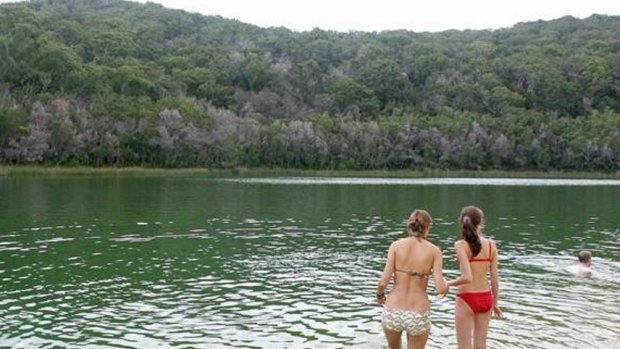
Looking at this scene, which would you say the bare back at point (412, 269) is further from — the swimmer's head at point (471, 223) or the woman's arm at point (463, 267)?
the swimmer's head at point (471, 223)

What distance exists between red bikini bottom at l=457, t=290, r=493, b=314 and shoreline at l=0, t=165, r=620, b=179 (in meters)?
97.0

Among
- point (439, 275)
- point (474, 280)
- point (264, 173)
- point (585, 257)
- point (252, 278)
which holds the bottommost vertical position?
point (264, 173)

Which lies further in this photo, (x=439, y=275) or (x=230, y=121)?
(x=230, y=121)

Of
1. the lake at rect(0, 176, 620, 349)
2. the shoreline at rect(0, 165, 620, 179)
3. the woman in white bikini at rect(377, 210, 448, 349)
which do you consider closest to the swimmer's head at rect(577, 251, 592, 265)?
the lake at rect(0, 176, 620, 349)

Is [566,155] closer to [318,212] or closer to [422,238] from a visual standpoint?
[318,212]

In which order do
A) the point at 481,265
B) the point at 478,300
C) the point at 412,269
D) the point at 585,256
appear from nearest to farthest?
the point at 412,269 < the point at 481,265 < the point at 478,300 < the point at 585,256

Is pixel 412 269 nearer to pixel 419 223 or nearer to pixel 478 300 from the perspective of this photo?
pixel 419 223

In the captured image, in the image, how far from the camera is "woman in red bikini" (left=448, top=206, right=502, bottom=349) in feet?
36.3

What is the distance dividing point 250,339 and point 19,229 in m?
24.0

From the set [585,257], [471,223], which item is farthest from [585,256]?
[471,223]

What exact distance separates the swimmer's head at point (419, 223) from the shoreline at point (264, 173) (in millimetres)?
97494

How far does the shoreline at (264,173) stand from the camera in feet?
353

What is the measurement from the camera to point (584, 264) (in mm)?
24594

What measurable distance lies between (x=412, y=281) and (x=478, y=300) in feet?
4.89
